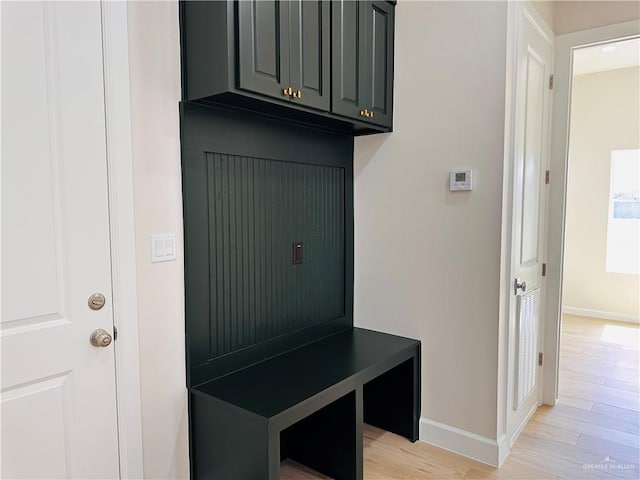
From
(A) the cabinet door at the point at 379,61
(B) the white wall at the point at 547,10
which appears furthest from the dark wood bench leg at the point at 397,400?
(B) the white wall at the point at 547,10

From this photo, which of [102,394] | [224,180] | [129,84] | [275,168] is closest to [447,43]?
[275,168]

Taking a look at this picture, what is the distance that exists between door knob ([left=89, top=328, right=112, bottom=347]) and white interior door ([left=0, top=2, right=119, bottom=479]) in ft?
0.06

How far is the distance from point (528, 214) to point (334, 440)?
1.71 m

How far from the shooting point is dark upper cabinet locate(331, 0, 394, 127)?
2152 mm

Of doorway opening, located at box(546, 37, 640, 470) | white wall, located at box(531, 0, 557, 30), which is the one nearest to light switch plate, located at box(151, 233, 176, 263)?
white wall, located at box(531, 0, 557, 30)

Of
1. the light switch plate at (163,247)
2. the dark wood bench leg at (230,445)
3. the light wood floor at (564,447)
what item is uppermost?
the light switch plate at (163,247)

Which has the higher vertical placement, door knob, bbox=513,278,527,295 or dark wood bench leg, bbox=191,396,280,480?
door knob, bbox=513,278,527,295

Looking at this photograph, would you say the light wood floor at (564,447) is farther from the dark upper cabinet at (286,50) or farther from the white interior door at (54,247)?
the dark upper cabinet at (286,50)

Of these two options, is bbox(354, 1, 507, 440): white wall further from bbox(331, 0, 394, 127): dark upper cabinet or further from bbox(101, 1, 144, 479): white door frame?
bbox(101, 1, 144, 479): white door frame

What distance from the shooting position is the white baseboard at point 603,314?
5102 mm

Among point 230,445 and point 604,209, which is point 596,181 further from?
point 230,445

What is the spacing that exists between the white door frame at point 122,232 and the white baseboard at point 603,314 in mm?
5417

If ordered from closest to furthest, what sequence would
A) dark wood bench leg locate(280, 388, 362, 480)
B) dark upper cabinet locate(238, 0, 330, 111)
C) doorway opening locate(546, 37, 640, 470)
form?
dark upper cabinet locate(238, 0, 330, 111) < dark wood bench leg locate(280, 388, 362, 480) < doorway opening locate(546, 37, 640, 470)

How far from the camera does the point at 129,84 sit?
1668mm
